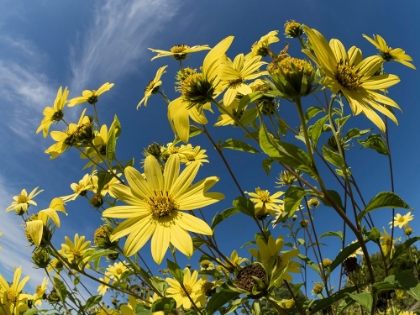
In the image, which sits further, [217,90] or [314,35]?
[217,90]

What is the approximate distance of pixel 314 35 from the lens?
1.06 metres

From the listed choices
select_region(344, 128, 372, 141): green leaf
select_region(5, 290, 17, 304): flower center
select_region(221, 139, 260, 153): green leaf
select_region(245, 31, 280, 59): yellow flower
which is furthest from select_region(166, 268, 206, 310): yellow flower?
select_region(245, 31, 280, 59): yellow flower

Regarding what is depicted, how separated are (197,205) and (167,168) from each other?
0.20 meters

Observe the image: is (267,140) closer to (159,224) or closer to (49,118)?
(159,224)

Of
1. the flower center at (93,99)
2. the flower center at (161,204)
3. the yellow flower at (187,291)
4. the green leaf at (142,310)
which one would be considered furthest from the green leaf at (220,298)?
the flower center at (93,99)

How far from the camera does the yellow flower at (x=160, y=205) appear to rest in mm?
1189

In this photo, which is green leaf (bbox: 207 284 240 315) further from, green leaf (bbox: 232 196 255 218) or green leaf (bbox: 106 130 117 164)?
green leaf (bbox: 106 130 117 164)

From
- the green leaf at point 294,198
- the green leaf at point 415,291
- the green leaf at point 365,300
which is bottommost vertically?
the green leaf at point 415,291

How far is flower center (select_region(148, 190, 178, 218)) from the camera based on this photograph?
1.31m

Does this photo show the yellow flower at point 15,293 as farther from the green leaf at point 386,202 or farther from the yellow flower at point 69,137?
the green leaf at point 386,202

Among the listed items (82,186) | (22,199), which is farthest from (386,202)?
(22,199)

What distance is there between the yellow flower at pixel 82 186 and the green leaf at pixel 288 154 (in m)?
1.70

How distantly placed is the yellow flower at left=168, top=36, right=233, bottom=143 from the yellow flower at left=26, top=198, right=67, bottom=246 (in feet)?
3.37

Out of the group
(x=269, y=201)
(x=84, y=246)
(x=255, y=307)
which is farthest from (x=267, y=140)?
(x=84, y=246)
